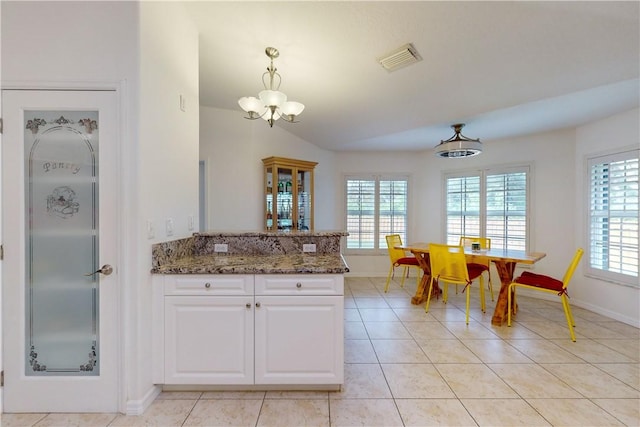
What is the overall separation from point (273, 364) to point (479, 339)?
6.98ft

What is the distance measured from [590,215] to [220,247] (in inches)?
180

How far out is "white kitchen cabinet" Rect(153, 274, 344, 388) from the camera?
1.82 metres

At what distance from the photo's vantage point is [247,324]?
1.82 metres

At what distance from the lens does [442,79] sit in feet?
8.77

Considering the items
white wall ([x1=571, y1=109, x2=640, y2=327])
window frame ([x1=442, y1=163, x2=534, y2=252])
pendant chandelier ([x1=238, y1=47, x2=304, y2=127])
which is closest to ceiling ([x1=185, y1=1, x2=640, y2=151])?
white wall ([x1=571, y1=109, x2=640, y2=327])

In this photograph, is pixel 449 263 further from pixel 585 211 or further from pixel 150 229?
pixel 150 229

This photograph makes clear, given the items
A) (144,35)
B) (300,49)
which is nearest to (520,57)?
(300,49)

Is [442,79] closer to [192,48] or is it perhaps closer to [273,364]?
[192,48]

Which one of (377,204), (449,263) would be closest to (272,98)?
(449,263)

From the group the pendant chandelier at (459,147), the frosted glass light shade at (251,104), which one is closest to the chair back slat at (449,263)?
the pendant chandelier at (459,147)

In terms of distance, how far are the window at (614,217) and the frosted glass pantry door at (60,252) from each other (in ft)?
Answer: 16.6

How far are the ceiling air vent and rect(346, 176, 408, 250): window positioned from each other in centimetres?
304

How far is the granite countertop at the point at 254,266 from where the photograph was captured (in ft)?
5.89

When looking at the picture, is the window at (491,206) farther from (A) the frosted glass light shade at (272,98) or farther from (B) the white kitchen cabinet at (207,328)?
(B) the white kitchen cabinet at (207,328)
